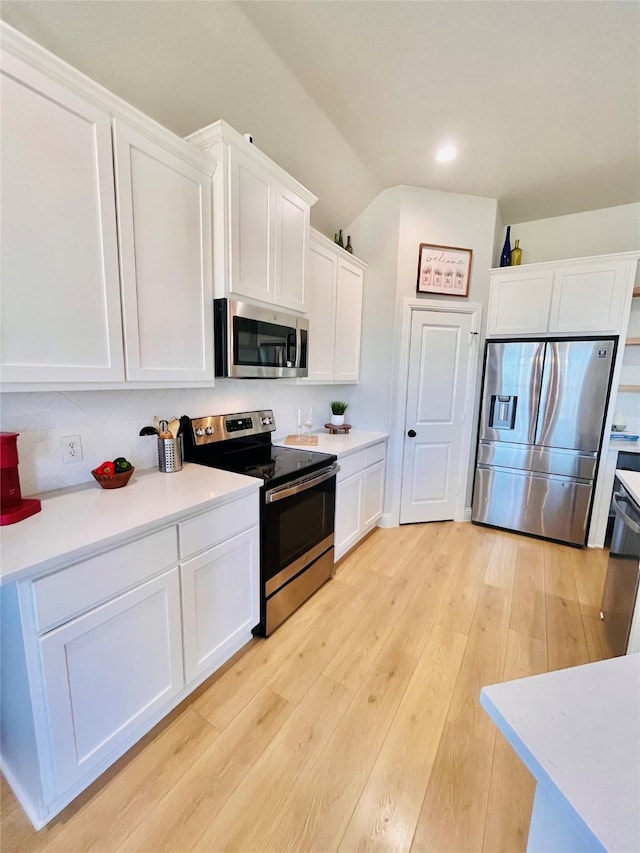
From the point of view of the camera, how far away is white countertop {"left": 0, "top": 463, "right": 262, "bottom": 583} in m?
1.02

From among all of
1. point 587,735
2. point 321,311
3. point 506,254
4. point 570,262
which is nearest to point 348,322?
point 321,311

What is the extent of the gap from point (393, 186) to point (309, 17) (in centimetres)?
157

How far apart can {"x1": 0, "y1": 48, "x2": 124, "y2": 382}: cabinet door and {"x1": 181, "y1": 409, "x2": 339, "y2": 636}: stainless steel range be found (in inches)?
29.6

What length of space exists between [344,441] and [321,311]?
105 centimetres

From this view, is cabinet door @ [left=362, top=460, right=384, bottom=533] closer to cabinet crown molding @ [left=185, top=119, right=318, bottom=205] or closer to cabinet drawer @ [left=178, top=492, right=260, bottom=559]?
cabinet drawer @ [left=178, top=492, right=260, bottom=559]

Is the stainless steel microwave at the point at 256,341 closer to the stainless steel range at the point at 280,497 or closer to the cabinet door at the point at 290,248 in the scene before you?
the cabinet door at the point at 290,248

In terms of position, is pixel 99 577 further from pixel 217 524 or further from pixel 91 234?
pixel 91 234

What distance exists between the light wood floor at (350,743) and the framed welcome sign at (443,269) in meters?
2.51

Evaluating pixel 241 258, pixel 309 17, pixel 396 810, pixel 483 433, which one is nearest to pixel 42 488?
pixel 241 258

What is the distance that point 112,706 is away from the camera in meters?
1.24

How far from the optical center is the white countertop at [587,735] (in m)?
0.47

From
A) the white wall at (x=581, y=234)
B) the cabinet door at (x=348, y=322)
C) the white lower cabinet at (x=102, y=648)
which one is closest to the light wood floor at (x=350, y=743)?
the white lower cabinet at (x=102, y=648)

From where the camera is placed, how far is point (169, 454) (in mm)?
1794

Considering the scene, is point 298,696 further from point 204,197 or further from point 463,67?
point 463,67
